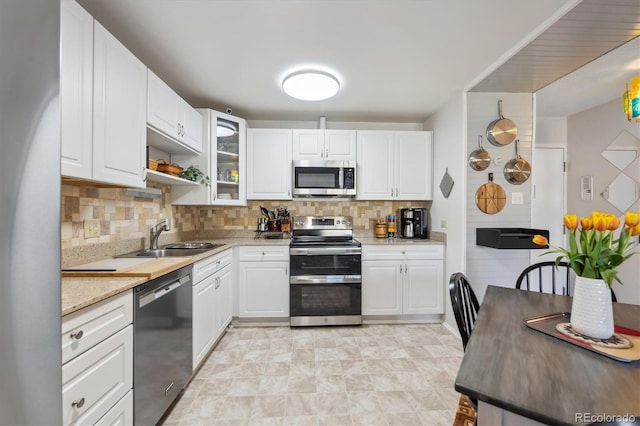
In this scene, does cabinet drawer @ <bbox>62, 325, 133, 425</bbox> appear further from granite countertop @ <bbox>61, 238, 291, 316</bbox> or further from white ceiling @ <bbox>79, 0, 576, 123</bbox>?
white ceiling @ <bbox>79, 0, 576, 123</bbox>

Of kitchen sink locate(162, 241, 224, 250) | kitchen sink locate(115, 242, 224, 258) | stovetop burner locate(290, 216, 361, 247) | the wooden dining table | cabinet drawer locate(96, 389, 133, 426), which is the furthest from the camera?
stovetop burner locate(290, 216, 361, 247)

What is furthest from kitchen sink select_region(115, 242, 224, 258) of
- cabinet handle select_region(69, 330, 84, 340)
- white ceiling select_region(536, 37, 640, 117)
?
white ceiling select_region(536, 37, 640, 117)

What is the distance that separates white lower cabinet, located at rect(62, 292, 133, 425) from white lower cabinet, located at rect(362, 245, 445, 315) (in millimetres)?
2113

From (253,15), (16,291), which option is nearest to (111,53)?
(253,15)

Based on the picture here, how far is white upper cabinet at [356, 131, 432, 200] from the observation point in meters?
3.12

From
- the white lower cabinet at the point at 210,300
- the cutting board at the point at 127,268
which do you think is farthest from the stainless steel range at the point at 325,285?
the cutting board at the point at 127,268

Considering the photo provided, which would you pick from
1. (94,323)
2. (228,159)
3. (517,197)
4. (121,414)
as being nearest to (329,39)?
(228,159)

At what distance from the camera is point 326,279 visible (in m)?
2.71

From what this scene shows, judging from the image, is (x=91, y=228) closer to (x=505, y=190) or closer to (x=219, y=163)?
(x=219, y=163)

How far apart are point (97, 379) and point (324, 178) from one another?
2.48 metres

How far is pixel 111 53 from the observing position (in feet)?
4.61

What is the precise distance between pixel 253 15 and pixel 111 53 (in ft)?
2.71

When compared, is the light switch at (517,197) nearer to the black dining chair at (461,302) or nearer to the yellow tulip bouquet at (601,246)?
the black dining chair at (461,302)

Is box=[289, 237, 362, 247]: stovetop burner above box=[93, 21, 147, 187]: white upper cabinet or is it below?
below
